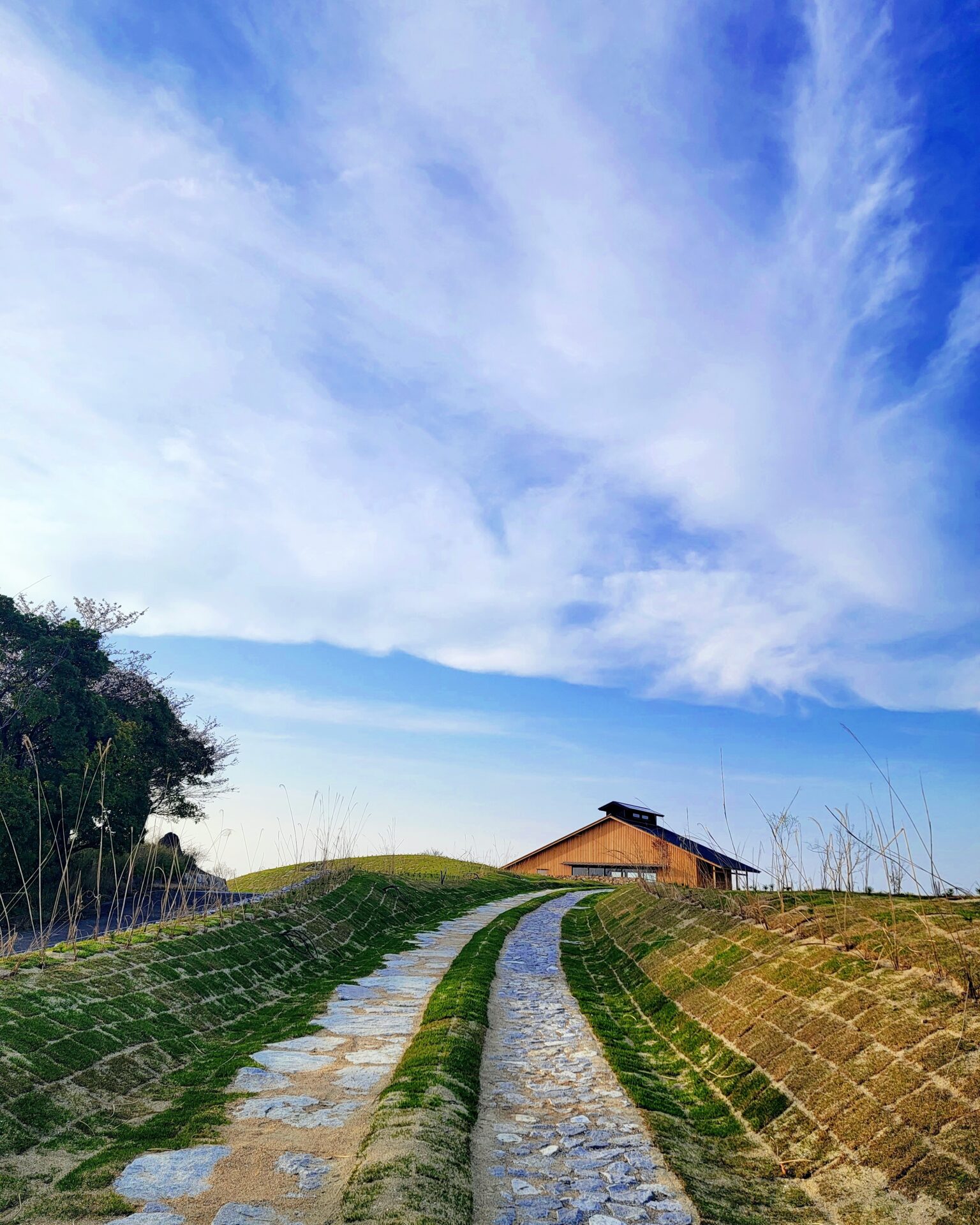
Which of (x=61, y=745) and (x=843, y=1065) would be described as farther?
(x=61, y=745)

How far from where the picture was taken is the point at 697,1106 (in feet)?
21.0

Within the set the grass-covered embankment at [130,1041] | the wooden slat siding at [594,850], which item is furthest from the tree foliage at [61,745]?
the wooden slat siding at [594,850]

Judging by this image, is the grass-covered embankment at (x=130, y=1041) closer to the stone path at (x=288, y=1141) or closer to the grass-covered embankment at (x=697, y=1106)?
the stone path at (x=288, y=1141)

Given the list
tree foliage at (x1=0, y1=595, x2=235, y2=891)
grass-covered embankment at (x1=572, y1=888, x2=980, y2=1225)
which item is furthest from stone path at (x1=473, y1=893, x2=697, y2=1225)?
tree foliage at (x1=0, y1=595, x2=235, y2=891)

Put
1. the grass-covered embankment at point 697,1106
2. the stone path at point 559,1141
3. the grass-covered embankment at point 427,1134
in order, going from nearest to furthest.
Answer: the grass-covered embankment at point 427,1134 < the stone path at point 559,1141 < the grass-covered embankment at point 697,1106

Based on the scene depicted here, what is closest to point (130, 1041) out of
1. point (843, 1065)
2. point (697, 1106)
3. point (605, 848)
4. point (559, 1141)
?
point (559, 1141)

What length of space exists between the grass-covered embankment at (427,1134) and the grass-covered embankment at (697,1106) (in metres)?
1.41

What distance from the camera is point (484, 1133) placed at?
552cm

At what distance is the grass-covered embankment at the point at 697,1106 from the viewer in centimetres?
467

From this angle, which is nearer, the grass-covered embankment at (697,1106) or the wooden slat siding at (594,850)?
the grass-covered embankment at (697,1106)

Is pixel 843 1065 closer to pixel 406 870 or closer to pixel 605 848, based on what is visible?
pixel 406 870

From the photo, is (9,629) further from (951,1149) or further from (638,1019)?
(951,1149)

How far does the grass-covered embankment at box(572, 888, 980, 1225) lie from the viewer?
172 inches

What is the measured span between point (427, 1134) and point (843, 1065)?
10.0ft
